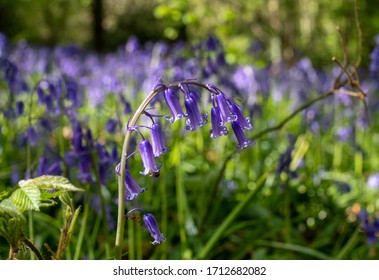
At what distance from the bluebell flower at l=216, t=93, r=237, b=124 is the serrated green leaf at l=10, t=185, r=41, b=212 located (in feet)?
1.58

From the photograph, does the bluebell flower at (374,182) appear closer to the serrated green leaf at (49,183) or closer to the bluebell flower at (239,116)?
the bluebell flower at (239,116)

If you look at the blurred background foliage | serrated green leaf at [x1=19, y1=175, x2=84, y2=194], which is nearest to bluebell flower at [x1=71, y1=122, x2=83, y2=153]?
serrated green leaf at [x1=19, y1=175, x2=84, y2=194]

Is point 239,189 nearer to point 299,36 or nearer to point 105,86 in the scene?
point 105,86

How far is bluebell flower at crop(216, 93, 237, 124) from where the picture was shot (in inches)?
58.4

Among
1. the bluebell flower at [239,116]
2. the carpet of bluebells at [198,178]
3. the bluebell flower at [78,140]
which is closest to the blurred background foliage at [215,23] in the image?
the carpet of bluebells at [198,178]

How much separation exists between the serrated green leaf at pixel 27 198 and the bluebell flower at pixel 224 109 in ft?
1.58

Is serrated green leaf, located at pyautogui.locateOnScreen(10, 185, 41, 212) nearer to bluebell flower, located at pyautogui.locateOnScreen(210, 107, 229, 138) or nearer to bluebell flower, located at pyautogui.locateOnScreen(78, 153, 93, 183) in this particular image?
bluebell flower, located at pyautogui.locateOnScreen(210, 107, 229, 138)

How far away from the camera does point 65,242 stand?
5.15 ft

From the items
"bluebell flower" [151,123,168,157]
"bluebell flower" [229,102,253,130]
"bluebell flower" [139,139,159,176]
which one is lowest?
"bluebell flower" [139,139,159,176]

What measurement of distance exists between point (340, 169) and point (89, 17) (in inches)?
468

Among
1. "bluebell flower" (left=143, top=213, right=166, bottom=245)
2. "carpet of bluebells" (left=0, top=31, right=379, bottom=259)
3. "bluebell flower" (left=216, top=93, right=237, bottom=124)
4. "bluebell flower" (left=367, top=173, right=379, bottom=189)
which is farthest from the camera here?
"bluebell flower" (left=367, top=173, right=379, bottom=189)

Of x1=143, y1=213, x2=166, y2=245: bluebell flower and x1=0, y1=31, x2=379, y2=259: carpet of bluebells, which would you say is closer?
x1=143, y1=213, x2=166, y2=245: bluebell flower
